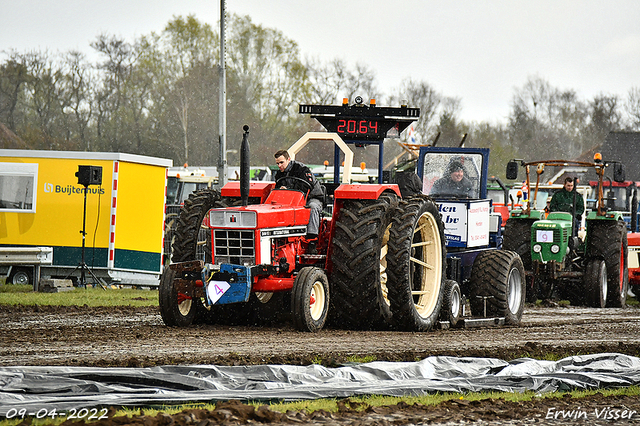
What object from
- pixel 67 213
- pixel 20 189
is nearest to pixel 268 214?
pixel 67 213

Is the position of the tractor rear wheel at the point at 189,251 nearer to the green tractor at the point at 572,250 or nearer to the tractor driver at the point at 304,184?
the tractor driver at the point at 304,184

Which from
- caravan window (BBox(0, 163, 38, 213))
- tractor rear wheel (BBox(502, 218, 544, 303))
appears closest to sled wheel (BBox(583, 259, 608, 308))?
tractor rear wheel (BBox(502, 218, 544, 303))

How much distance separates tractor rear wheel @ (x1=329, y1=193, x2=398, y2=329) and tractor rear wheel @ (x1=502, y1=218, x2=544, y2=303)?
6104 millimetres

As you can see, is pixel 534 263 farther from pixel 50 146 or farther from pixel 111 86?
pixel 111 86

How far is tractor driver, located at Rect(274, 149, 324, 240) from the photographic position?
966cm

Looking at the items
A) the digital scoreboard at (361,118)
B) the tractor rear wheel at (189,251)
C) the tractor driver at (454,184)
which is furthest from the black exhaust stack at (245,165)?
the tractor driver at (454,184)

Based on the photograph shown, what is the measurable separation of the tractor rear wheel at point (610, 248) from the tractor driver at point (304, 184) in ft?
25.7

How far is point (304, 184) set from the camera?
9.79 m

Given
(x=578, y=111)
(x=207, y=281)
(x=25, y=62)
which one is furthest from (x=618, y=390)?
Answer: (x=578, y=111)

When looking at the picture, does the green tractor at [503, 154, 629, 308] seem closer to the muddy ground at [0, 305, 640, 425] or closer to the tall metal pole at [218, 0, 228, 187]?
the muddy ground at [0, 305, 640, 425]

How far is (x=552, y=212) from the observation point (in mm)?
15352

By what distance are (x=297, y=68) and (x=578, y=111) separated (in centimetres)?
2696

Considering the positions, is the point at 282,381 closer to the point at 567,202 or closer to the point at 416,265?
the point at 416,265

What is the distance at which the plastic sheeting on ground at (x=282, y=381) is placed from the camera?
5.16 meters
